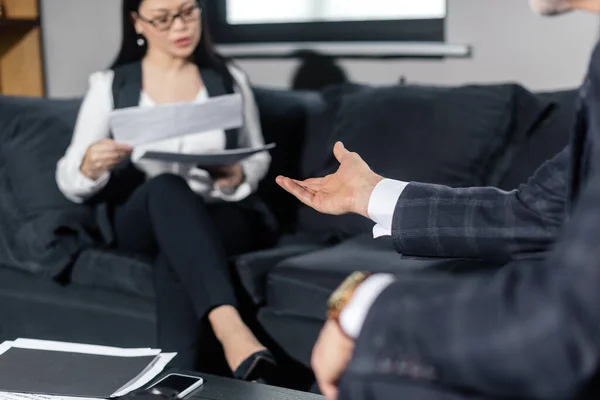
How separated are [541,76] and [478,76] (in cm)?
20

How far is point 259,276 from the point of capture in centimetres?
184

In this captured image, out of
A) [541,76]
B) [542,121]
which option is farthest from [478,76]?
[542,121]

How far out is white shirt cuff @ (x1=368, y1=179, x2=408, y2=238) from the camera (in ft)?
3.81

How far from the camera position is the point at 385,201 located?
1166mm

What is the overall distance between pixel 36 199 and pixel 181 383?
3.77 ft

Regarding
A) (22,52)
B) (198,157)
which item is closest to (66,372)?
(198,157)

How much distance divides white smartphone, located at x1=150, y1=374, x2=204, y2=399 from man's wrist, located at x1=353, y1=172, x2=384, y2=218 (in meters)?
0.34

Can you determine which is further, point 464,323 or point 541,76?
point 541,76

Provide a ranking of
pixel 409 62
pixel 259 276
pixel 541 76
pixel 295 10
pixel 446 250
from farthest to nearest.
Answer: pixel 295 10
pixel 409 62
pixel 541 76
pixel 259 276
pixel 446 250

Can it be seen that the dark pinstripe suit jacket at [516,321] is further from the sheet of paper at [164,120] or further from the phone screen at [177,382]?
the sheet of paper at [164,120]

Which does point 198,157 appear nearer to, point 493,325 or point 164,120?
point 164,120

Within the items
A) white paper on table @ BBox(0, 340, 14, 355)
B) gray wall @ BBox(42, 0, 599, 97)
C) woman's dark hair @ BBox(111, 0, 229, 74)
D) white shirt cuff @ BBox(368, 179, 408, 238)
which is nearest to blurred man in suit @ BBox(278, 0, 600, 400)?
white shirt cuff @ BBox(368, 179, 408, 238)

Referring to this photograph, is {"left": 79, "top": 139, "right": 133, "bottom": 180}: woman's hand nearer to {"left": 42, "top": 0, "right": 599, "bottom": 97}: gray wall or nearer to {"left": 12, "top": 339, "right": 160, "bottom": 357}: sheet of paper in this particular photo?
{"left": 12, "top": 339, "right": 160, "bottom": 357}: sheet of paper

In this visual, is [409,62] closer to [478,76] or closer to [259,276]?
[478,76]
